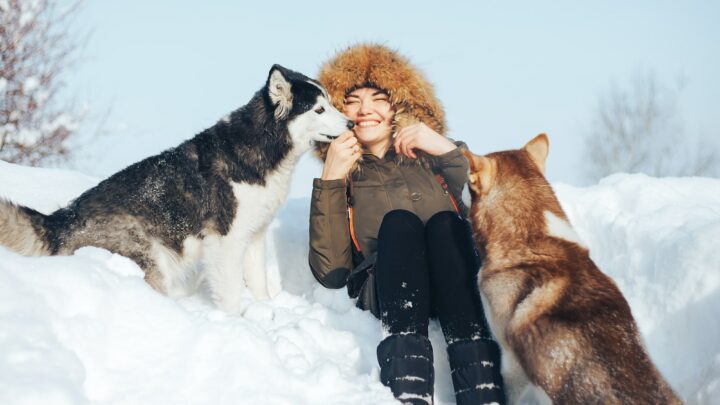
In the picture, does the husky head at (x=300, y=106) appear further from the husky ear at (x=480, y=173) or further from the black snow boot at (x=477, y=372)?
the black snow boot at (x=477, y=372)

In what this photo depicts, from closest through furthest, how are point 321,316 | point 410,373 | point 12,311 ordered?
point 12,311
point 410,373
point 321,316

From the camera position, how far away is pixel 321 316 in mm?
4406

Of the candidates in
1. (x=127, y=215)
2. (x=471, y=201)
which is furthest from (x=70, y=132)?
(x=471, y=201)

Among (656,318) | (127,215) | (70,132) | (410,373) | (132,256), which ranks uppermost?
(70,132)

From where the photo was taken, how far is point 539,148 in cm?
354

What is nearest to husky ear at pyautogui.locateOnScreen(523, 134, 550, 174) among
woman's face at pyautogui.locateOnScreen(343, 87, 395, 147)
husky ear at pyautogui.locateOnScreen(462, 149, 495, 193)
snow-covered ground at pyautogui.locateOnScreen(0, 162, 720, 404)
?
husky ear at pyautogui.locateOnScreen(462, 149, 495, 193)

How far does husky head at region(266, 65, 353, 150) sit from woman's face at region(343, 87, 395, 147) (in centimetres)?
15

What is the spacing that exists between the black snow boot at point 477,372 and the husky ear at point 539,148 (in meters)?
1.13

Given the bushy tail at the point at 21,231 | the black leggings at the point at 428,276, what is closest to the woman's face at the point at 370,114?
the black leggings at the point at 428,276

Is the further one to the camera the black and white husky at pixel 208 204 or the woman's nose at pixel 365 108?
the woman's nose at pixel 365 108

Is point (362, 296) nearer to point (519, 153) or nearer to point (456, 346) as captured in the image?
point (456, 346)

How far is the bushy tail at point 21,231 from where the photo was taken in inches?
146

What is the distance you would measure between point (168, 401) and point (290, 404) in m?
0.54

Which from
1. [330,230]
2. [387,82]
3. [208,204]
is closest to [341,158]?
[330,230]
